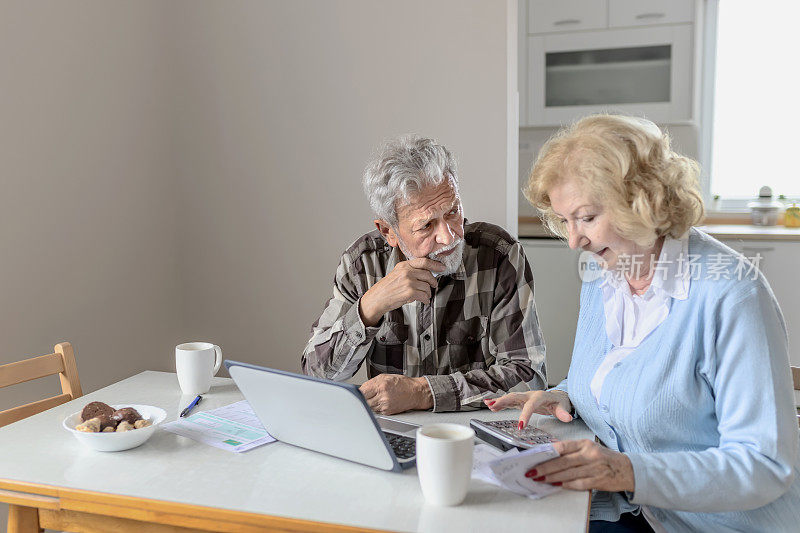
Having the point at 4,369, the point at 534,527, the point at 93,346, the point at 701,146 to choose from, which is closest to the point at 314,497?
the point at 534,527

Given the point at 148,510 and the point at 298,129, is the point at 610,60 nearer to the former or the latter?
the point at 298,129

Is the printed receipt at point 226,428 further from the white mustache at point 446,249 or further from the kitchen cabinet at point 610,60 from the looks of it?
the kitchen cabinet at point 610,60

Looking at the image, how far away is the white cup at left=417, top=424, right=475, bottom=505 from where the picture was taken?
3.22ft

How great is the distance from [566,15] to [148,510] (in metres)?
3.79

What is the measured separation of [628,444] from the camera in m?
1.31

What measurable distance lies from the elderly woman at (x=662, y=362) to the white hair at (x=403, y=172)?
0.38 m

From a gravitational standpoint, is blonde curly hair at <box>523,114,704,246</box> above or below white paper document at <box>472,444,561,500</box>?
above

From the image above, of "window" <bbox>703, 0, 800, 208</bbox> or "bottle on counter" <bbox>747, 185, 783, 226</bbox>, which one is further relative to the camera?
"window" <bbox>703, 0, 800, 208</bbox>

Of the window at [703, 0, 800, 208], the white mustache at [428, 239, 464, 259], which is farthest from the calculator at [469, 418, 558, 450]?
the window at [703, 0, 800, 208]

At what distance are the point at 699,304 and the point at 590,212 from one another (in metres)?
0.24

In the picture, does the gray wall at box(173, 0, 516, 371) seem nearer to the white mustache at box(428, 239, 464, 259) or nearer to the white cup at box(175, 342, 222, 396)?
the white mustache at box(428, 239, 464, 259)

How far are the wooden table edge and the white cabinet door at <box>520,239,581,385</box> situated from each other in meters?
2.95

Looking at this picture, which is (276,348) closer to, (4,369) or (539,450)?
(4,369)

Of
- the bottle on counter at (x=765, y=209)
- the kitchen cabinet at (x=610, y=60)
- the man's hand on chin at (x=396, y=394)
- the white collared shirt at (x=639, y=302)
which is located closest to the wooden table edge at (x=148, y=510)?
the man's hand on chin at (x=396, y=394)
